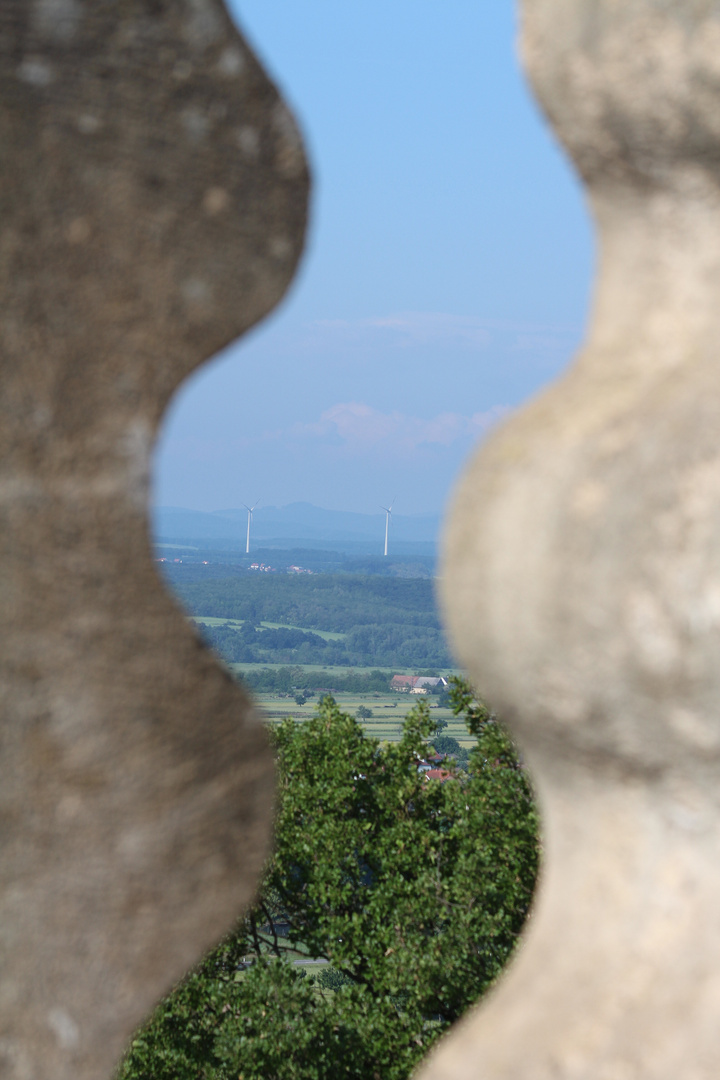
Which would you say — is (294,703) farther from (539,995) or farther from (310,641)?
(539,995)

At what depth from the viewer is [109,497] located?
286 centimetres

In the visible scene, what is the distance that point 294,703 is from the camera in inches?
4345

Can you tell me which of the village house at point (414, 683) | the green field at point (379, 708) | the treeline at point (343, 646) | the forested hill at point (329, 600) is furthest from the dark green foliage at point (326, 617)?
the green field at point (379, 708)

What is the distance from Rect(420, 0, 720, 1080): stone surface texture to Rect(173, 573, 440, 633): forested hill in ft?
538

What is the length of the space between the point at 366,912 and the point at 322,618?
526 ft

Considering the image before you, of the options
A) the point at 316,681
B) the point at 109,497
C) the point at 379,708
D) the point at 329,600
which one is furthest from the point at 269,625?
the point at 109,497

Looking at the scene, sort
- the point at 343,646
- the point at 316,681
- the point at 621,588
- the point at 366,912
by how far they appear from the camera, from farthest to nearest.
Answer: the point at 343,646 < the point at 316,681 < the point at 366,912 < the point at 621,588

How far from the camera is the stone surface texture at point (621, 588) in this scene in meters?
2.70

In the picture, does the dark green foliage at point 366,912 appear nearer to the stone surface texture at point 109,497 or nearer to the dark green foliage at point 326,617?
the stone surface texture at point 109,497

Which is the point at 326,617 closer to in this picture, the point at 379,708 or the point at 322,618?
the point at 322,618

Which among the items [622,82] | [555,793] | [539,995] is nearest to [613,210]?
[622,82]

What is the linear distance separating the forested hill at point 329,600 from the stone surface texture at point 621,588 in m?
164

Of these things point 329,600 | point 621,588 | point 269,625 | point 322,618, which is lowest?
point 269,625

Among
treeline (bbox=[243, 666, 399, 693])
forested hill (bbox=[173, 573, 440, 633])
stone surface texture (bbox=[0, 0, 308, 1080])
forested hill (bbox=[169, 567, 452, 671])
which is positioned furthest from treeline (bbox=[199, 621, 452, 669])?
stone surface texture (bbox=[0, 0, 308, 1080])
